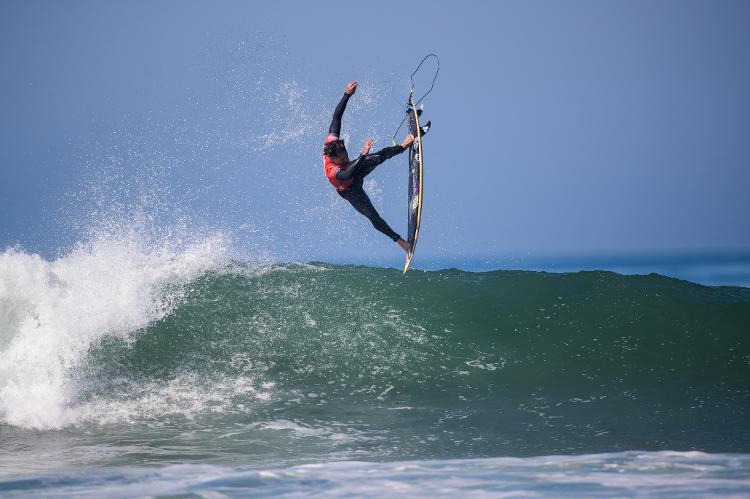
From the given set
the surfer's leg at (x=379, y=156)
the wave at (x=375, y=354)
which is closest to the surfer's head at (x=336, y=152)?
the surfer's leg at (x=379, y=156)

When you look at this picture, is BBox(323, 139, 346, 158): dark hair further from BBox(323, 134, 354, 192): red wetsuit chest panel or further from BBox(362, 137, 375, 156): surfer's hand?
BBox(362, 137, 375, 156): surfer's hand

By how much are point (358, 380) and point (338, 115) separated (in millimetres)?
2156

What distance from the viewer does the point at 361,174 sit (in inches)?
246

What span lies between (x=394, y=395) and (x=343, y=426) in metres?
0.81

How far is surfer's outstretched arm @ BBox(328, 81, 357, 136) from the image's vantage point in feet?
19.4

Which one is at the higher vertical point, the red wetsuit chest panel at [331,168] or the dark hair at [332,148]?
the dark hair at [332,148]

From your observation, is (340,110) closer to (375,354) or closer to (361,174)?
(361,174)

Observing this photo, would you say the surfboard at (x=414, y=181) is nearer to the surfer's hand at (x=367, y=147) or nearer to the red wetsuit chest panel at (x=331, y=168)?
the surfer's hand at (x=367, y=147)

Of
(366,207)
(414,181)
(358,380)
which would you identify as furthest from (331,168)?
(358,380)

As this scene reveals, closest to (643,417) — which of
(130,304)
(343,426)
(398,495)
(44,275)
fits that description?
(343,426)

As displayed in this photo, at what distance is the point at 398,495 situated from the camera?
3.28 meters

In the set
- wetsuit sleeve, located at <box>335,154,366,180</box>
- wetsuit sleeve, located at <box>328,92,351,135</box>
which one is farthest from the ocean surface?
wetsuit sleeve, located at <box>328,92,351,135</box>

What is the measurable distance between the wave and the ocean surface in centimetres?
2

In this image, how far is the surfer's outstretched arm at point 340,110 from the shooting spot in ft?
19.4
